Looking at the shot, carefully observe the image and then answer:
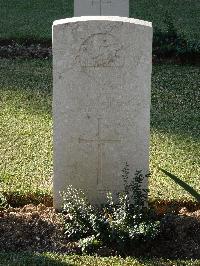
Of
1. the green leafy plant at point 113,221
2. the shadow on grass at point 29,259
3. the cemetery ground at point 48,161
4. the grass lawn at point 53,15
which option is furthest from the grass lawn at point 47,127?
the grass lawn at point 53,15

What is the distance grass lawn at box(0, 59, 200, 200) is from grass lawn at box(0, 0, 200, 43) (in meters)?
1.58

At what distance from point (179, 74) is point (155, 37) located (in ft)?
4.72

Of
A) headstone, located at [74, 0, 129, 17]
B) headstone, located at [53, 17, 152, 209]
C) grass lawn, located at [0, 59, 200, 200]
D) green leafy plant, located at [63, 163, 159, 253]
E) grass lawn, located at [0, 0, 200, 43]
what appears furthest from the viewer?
grass lawn, located at [0, 0, 200, 43]

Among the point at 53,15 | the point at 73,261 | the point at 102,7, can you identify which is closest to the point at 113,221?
the point at 73,261

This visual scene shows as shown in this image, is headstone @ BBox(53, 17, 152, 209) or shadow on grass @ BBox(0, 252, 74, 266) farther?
headstone @ BBox(53, 17, 152, 209)

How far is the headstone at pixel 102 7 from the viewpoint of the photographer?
28.4 feet

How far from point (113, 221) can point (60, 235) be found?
0.41 metres

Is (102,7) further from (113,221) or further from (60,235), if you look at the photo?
(113,221)

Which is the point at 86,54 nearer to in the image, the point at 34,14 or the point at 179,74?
the point at 179,74

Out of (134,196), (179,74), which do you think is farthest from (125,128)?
(179,74)

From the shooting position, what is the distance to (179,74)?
28.5 ft

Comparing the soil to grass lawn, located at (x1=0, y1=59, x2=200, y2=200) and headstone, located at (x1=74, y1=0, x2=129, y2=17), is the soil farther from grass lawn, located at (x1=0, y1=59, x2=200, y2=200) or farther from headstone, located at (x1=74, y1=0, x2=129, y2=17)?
headstone, located at (x1=74, y1=0, x2=129, y2=17)

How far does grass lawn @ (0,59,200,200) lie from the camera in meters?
5.43

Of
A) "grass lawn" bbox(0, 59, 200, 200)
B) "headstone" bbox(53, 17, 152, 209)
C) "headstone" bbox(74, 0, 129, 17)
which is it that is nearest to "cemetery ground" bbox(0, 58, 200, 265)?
"grass lawn" bbox(0, 59, 200, 200)
